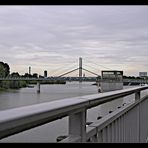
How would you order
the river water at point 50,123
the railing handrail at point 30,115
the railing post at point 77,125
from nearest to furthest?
the railing handrail at point 30,115 < the railing post at point 77,125 < the river water at point 50,123

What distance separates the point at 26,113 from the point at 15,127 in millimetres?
92

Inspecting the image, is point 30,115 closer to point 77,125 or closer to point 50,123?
point 77,125

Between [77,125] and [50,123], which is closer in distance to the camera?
[77,125]

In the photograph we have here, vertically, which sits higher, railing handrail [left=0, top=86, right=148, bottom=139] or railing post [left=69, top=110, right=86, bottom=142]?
railing handrail [left=0, top=86, right=148, bottom=139]

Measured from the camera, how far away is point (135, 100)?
412cm

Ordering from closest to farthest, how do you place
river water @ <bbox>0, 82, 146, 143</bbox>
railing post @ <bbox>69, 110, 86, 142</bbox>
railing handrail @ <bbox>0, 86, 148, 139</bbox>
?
railing handrail @ <bbox>0, 86, 148, 139</bbox> < railing post @ <bbox>69, 110, 86, 142</bbox> < river water @ <bbox>0, 82, 146, 143</bbox>

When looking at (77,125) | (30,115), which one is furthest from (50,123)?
(30,115)

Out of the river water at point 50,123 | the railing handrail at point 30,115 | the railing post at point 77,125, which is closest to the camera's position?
the railing handrail at point 30,115

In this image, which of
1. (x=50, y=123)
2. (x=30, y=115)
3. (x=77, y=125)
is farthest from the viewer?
(x=50, y=123)

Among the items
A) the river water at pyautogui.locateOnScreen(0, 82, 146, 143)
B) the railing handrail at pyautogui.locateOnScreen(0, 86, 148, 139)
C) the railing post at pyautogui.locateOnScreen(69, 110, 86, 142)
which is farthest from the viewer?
the river water at pyautogui.locateOnScreen(0, 82, 146, 143)

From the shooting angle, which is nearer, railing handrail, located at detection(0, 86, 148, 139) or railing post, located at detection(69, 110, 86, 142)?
railing handrail, located at detection(0, 86, 148, 139)
